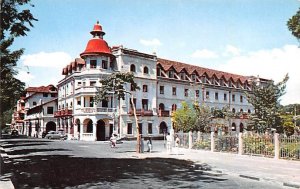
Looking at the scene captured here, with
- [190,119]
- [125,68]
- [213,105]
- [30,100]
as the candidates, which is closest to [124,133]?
[125,68]

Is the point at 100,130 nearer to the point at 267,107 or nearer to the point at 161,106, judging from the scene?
the point at 161,106

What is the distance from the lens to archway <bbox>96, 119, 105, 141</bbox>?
159ft

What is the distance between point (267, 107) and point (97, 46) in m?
25.1

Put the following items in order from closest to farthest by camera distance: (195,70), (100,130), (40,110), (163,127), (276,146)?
(276,146) < (100,130) < (163,127) < (195,70) < (40,110)

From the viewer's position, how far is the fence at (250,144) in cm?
1809

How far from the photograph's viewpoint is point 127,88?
162 feet

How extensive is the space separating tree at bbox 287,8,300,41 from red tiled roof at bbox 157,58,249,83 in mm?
39428

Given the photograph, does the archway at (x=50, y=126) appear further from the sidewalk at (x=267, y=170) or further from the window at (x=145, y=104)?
the sidewalk at (x=267, y=170)

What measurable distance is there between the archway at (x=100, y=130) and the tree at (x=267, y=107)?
71.1 ft

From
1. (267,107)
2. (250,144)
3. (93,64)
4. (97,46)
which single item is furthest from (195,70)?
(250,144)

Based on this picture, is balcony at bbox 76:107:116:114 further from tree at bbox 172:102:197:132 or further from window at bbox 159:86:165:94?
tree at bbox 172:102:197:132

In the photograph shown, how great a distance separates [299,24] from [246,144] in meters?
9.53

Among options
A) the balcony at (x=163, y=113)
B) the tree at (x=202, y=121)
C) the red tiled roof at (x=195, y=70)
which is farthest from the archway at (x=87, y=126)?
the tree at (x=202, y=121)

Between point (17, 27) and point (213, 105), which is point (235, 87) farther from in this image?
point (17, 27)
